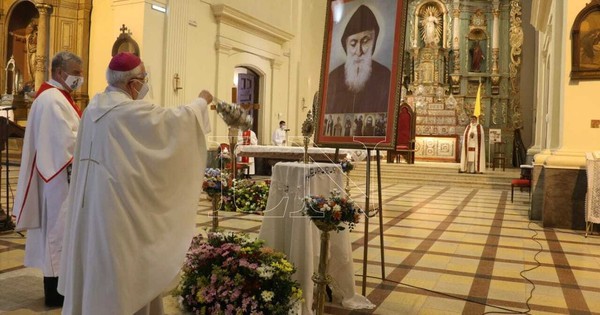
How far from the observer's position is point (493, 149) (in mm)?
18797

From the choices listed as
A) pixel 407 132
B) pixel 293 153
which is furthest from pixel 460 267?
pixel 407 132

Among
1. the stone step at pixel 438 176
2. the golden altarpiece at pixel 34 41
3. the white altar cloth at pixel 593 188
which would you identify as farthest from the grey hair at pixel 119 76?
the stone step at pixel 438 176

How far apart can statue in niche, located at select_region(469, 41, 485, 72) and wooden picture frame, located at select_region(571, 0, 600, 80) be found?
44.5 feet

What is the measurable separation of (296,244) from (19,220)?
1897mm

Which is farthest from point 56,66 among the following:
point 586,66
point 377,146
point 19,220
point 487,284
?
point 586,66

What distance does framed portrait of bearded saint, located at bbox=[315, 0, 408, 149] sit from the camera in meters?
3.86

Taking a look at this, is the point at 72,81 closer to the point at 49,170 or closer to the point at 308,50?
the point at 49,170

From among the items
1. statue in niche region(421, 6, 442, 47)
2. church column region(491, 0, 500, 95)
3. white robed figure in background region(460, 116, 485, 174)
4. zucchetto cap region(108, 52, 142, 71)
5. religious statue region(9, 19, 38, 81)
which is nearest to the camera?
zucchetto cap region(108, 52, 142, 71)

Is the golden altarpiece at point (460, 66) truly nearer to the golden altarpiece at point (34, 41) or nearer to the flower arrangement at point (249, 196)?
the flower arrangement at point (249, 196)

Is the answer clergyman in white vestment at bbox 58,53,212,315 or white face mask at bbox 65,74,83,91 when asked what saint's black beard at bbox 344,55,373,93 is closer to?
clergyman in white vestment at bbox 58,53,212,315

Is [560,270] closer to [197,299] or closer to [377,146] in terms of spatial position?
[377,146]

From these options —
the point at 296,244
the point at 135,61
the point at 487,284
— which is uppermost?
the point at 135,61

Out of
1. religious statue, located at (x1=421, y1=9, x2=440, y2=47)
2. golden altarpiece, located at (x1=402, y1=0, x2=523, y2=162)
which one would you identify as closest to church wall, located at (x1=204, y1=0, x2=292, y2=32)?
golden altarpiece, located at (x1=402, y1=0, x2=523, y2=162)

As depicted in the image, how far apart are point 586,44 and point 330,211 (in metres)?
6.07
